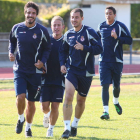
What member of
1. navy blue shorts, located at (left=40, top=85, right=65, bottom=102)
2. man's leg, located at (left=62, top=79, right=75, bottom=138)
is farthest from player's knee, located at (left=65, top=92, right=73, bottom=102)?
navy blue shorts, located at (left=40, top=85, right=65, bottom=102)

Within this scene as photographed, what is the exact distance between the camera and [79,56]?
6766mm

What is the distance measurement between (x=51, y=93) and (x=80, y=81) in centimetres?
59

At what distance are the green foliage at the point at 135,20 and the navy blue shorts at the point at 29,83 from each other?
35508 mm

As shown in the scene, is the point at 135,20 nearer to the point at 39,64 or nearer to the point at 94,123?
the point at 94,123

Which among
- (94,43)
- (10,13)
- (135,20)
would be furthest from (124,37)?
(135,20)

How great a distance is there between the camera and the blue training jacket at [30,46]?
21.6 feet

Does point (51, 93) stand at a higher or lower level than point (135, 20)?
lower

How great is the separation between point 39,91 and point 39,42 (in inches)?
33.0

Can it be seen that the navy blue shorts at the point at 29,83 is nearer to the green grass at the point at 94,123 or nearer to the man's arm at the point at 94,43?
the green grass at the point at 94,123

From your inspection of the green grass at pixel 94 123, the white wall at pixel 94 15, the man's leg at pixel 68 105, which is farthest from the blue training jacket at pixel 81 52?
the white wall at pixel 94 15

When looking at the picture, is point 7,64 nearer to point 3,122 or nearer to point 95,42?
point 3,122

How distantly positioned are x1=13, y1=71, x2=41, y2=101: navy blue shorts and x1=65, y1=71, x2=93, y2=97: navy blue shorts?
0.54 metres

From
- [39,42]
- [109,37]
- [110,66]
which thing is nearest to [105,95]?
[110,66]

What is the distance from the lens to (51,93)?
706cm
